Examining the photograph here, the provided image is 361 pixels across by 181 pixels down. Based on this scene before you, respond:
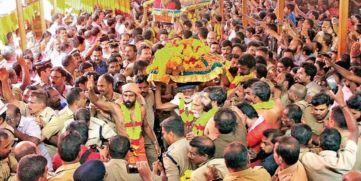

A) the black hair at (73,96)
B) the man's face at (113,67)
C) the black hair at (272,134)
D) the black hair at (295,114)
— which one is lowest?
the black hair at (272,134)

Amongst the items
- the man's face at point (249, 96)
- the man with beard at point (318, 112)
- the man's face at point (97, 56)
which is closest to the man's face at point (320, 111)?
the man with beard at point (318, 112)

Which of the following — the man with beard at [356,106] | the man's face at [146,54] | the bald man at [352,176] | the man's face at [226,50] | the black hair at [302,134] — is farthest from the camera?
the man's face at [226,50]

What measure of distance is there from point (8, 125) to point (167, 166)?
154 cm

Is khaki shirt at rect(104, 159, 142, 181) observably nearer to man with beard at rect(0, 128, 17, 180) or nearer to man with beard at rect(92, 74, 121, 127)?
man with beard at rect(0, 128, 17, 180)

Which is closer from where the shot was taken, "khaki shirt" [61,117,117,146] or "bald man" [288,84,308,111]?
"khaki shirt" [61,117,117,146]

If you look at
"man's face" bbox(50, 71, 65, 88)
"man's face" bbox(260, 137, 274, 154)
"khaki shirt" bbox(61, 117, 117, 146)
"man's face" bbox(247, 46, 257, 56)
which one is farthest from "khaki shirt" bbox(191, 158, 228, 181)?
"man's face" bbox(247, 46, 257, 56)

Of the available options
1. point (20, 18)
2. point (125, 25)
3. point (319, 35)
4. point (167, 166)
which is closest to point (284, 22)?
point (319, 35)

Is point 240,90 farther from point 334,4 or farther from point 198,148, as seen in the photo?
point 334,4

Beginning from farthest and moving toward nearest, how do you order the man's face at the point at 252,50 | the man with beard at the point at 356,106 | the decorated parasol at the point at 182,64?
the man's face at the point at 252,50
the decorated parasol at the point at 182,64
the man with beard at the point at 356,106

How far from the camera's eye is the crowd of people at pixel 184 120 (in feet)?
14.3

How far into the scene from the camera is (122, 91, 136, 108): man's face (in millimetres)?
5801

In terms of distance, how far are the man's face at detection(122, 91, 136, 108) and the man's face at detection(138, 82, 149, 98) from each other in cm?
60

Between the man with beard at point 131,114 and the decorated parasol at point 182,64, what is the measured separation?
2.09 ft

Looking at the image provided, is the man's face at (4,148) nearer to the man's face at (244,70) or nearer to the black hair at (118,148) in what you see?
the black hair at (118,148)
